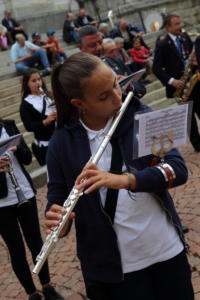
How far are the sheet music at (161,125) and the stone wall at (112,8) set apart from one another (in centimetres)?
1618

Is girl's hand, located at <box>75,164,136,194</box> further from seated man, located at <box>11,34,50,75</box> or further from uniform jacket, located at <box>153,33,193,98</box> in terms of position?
seated man, located at <box>11,34,50,75</box>

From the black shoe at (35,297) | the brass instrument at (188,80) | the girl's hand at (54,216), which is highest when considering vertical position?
the girl's hand at (54,216)

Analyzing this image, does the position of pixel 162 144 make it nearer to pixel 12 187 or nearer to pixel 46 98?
pixel 12 187

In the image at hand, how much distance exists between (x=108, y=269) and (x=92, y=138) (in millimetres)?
628

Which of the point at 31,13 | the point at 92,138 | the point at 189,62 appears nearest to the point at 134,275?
the point at 92,138

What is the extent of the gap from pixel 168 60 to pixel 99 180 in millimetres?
5071

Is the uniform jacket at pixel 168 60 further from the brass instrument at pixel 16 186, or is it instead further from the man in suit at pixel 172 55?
the brass instrument at pixel 16 186

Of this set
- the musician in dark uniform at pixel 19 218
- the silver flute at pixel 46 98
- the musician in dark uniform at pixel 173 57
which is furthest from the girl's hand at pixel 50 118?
the musician in dark uniform at pixel 173 57

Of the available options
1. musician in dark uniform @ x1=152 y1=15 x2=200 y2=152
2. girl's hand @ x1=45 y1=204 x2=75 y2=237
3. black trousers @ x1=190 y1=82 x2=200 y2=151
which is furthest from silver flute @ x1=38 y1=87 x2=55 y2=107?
girl's hand @ x1=45 y1=204 x2=75 y2=237

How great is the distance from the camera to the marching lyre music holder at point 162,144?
1.79 m

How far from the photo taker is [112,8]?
18734mm

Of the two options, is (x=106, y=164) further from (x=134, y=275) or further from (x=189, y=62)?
(x=189, y=62)

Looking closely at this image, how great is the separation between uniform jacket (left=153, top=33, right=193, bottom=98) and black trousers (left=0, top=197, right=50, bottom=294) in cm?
359

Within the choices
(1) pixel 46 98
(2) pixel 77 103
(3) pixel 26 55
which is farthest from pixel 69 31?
(2) pixel 77 103
